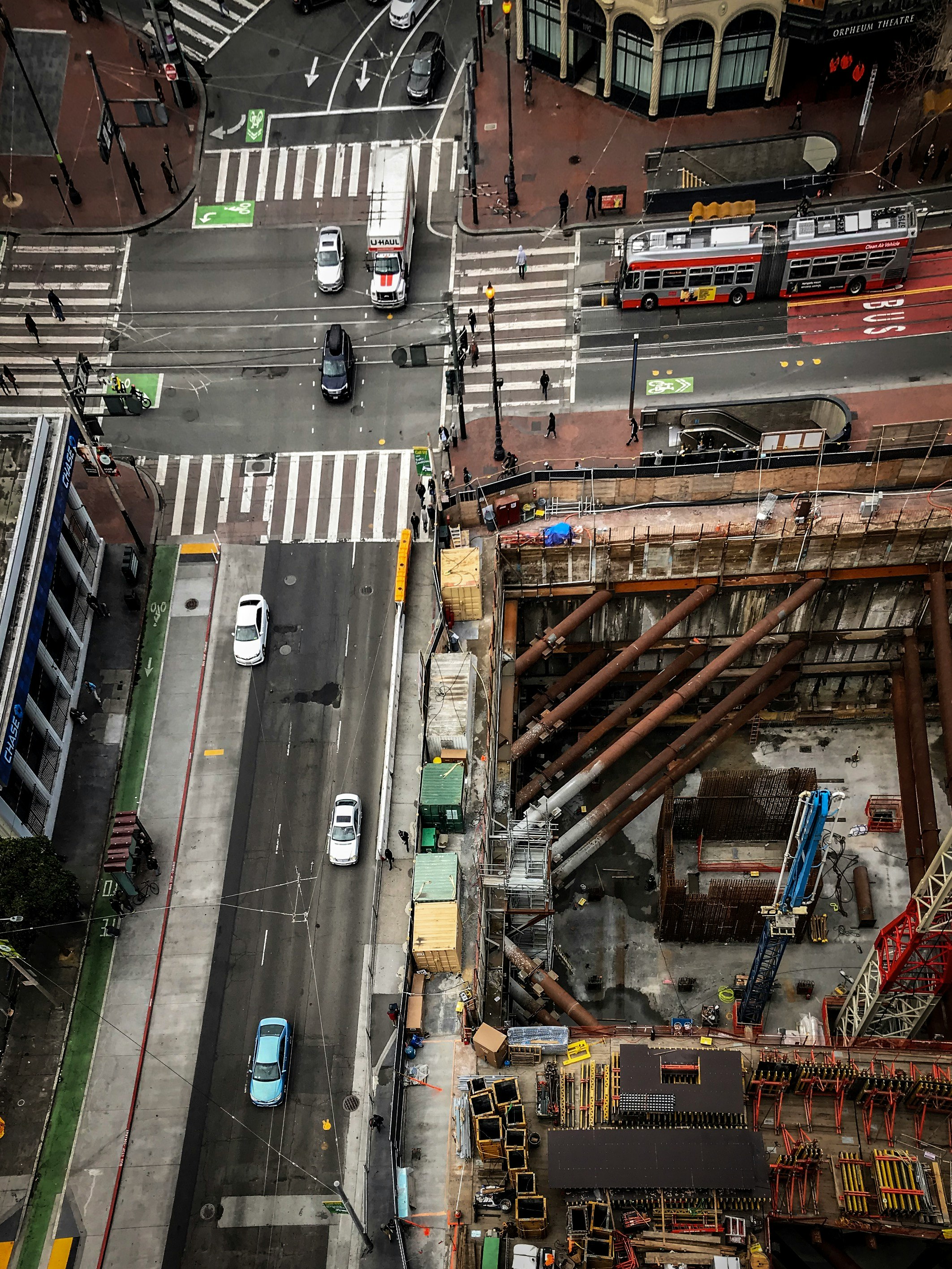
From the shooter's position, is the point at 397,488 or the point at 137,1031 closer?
the point at 137,1031

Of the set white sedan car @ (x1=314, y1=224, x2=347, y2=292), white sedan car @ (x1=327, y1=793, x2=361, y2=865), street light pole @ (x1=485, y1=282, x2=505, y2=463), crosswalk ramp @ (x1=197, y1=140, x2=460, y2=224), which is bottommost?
white sedan car @ (x1=327, y1=793, x2=361, y2=865)

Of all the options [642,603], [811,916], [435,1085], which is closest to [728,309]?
[642,603]

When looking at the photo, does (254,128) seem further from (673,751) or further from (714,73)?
(673,751)

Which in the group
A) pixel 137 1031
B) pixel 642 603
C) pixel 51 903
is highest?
pixel 642 603

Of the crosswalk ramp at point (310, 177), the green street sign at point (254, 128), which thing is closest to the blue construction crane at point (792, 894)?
the crosswalk ramp at point (310, 177)

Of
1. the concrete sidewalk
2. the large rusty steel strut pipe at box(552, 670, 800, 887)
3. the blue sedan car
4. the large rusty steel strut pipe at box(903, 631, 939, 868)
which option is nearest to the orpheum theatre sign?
the concrete sidewalk

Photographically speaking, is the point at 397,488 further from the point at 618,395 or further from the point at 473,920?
the point at 473,920

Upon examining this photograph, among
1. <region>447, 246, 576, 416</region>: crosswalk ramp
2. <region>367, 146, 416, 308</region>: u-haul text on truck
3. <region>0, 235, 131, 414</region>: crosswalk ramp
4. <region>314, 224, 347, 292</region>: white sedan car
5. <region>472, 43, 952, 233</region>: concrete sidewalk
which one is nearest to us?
<region>447, 246, 576, 416</region>: crosswalk ramp

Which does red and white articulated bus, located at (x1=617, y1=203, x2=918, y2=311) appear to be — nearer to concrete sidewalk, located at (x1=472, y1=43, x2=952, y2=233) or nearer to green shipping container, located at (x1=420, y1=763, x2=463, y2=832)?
concrete sidewalk, located at (x1=472, y1=43, x2=952, y2=233)
